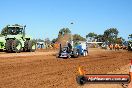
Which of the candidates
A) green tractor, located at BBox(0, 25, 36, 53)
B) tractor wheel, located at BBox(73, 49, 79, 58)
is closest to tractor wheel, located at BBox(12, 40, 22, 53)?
green tractor, located at BBox(0, 25, 36, 53)

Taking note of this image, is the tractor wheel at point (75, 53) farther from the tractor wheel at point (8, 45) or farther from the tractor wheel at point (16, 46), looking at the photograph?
the tractor wheel at point (8, 45)

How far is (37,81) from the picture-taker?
1359 centimetres

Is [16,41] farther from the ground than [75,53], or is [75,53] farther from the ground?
[16,41]

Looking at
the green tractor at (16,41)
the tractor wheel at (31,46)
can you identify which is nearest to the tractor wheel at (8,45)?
the green tractor at (16,41)

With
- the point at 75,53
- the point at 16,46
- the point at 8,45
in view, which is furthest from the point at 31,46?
the point at 75,53

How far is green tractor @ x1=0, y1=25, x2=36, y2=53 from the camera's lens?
1400 inches

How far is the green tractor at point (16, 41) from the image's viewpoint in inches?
1400

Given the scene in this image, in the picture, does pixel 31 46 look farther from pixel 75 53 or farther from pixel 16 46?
pixel 75 53

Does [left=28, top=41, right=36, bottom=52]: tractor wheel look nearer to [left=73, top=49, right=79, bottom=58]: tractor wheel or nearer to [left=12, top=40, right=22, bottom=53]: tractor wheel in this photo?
[left=12, top=40, right=22, bottom=53]: tractor wheel

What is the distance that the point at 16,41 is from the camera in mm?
35844

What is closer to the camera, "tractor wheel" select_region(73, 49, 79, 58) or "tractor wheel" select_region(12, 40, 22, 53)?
"tractor wheel" select_region(73, 49, 79, 58)

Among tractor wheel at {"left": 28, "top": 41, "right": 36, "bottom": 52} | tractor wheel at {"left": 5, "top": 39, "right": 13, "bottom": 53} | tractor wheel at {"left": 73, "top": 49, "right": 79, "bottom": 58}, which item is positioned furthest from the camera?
tractor wheel at {"left": 28, "top": 41, "right": 36, "bottom": 52}

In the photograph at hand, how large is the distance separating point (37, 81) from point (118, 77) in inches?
283

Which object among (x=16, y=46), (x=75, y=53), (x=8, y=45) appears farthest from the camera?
(x=16, y=46)
